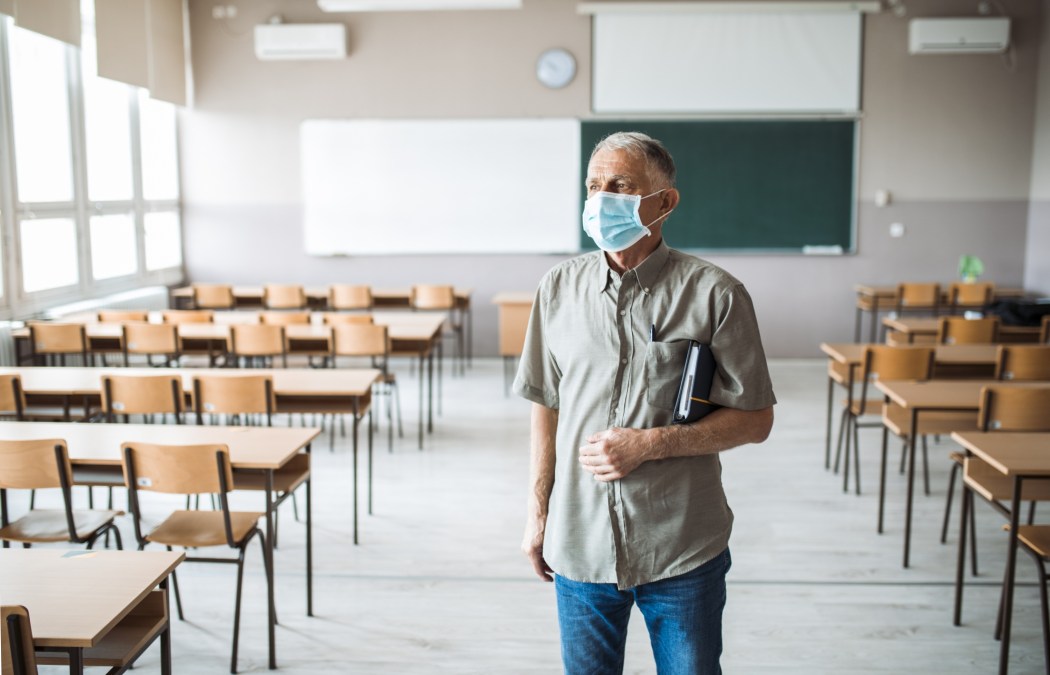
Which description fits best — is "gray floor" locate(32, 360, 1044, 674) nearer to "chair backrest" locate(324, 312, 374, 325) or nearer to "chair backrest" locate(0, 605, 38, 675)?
"chair backrest" locate(324, 312, 374, 325)

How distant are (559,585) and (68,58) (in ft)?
23.8

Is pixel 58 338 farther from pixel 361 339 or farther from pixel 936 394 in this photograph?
pixel 936 394

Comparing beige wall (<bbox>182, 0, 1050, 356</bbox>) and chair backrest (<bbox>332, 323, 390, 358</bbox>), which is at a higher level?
beige wall (<bbox>182, 0, 1050, 356</bbox>)

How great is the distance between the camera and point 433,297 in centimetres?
788

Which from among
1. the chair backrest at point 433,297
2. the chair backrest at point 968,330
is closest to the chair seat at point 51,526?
the chair backrest at point 433,297

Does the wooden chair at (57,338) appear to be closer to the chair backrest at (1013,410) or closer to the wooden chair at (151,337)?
the wooden chair at (151,337)

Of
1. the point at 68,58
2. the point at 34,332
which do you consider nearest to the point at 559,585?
the point at 34,332

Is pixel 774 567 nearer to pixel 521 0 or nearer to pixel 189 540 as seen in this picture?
pixel 189 540

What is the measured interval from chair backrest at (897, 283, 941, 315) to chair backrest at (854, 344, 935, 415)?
12.1 feet

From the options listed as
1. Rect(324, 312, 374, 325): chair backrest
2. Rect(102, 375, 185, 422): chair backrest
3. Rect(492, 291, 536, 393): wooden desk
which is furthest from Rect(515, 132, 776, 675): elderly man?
Rect(492, 291, 536, 393): wooden desk

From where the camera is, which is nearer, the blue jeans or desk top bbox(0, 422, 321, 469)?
the blue jeans

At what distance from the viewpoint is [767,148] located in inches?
349

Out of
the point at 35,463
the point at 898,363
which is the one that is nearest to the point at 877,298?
the point at 898,363

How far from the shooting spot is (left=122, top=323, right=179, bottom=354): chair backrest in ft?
18.6
